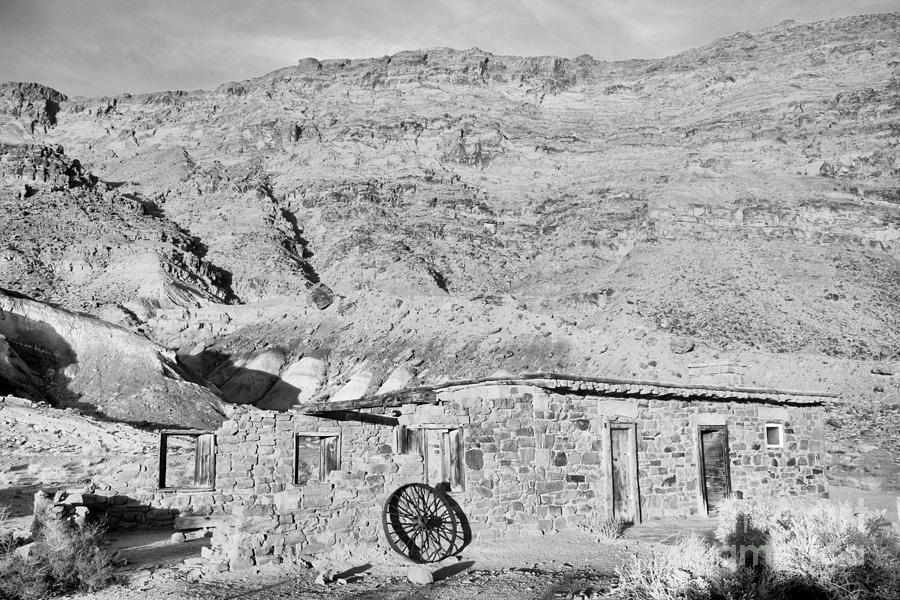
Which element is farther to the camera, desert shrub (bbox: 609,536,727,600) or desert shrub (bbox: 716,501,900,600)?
desert shrub (bbox: 716,501,900,600)

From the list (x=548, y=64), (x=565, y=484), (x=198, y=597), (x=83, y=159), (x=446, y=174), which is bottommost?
(x=198, y=597)

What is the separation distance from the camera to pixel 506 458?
15656 mm

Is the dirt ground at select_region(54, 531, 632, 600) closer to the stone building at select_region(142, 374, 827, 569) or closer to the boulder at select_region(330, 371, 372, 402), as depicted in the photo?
the stone building at select_region(142, 374, 827, 569)

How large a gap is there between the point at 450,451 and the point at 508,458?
1.19 m

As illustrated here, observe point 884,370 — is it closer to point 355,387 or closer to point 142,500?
point 355,387

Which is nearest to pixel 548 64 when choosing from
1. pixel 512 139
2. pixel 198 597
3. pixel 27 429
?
pixel 512 139

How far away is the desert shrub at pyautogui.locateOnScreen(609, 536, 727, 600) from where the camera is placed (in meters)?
10.2

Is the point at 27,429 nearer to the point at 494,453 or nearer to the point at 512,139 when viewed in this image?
the point at 494,453

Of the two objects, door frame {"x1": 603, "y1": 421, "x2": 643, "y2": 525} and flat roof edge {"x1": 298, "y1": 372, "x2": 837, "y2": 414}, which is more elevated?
flat roof edge {"x1": 298, "y1": 372, "x2": 837, "y2": 414}

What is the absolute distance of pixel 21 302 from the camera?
40469 mm

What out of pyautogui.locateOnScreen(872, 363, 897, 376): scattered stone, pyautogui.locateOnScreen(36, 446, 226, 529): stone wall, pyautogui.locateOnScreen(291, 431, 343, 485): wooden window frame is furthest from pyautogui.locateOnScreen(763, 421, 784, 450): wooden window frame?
pyautogui.locateOnScreen(872, 363, 897, 376): scattered stone

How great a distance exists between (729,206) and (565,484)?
6365 cm

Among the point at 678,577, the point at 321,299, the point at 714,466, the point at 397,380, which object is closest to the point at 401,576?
the point at 678,577

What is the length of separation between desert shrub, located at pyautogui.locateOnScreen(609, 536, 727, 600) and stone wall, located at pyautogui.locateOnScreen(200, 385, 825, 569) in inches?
177
